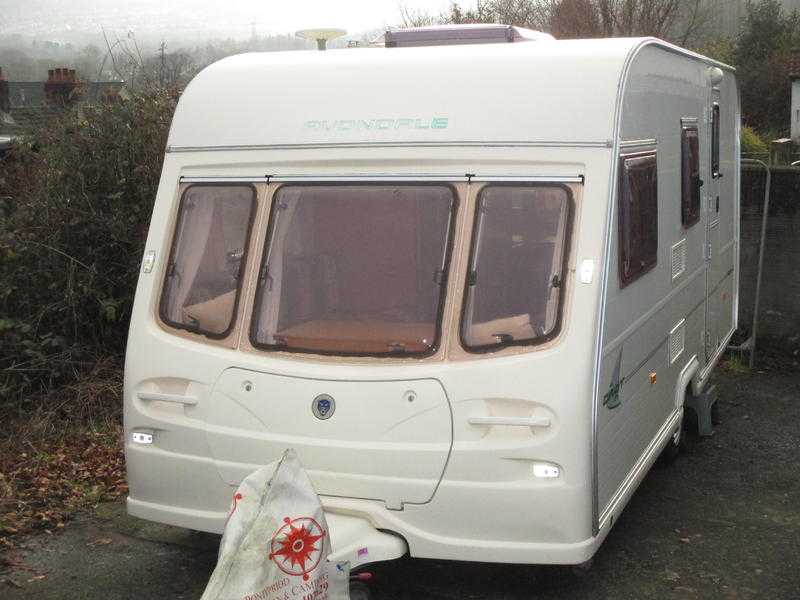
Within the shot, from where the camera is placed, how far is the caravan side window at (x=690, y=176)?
691 cm

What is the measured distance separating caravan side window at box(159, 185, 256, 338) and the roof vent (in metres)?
1.47

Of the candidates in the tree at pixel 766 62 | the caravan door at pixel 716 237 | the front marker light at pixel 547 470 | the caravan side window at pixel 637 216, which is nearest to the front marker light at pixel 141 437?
the front marker light at pixel 547 470

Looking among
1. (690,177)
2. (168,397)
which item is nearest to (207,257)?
(168,397)

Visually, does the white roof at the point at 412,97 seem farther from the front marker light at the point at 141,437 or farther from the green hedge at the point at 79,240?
the green hedge at the point at 79,240

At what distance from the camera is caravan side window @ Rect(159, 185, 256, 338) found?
549 cm

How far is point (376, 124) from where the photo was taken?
17.5 ft

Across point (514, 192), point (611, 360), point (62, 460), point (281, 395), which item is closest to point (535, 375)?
point (611, 360)

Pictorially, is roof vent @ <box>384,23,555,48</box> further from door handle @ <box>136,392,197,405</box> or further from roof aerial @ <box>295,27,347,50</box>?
door handle @ <box>136,392,197,405</box>

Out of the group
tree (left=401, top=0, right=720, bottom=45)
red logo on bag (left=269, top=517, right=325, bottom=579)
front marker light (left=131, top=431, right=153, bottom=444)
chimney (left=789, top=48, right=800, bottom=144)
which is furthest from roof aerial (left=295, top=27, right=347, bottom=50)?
chimney (left=789, top=48, right=800, bottom=144)

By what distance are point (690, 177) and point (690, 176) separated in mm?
14

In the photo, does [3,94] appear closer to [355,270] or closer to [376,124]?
[376,124]

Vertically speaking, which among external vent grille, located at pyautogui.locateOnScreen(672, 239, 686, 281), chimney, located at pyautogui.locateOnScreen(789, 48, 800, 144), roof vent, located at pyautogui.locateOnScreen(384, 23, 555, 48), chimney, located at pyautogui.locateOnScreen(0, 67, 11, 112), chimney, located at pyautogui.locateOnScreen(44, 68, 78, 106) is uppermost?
roof vent, located at pyautogui.locateOnScreen(384, 23, 555, 48)

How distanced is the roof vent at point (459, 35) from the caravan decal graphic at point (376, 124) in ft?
3.30

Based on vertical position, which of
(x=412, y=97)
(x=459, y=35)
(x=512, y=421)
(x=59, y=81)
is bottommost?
(x=512, y=421)
